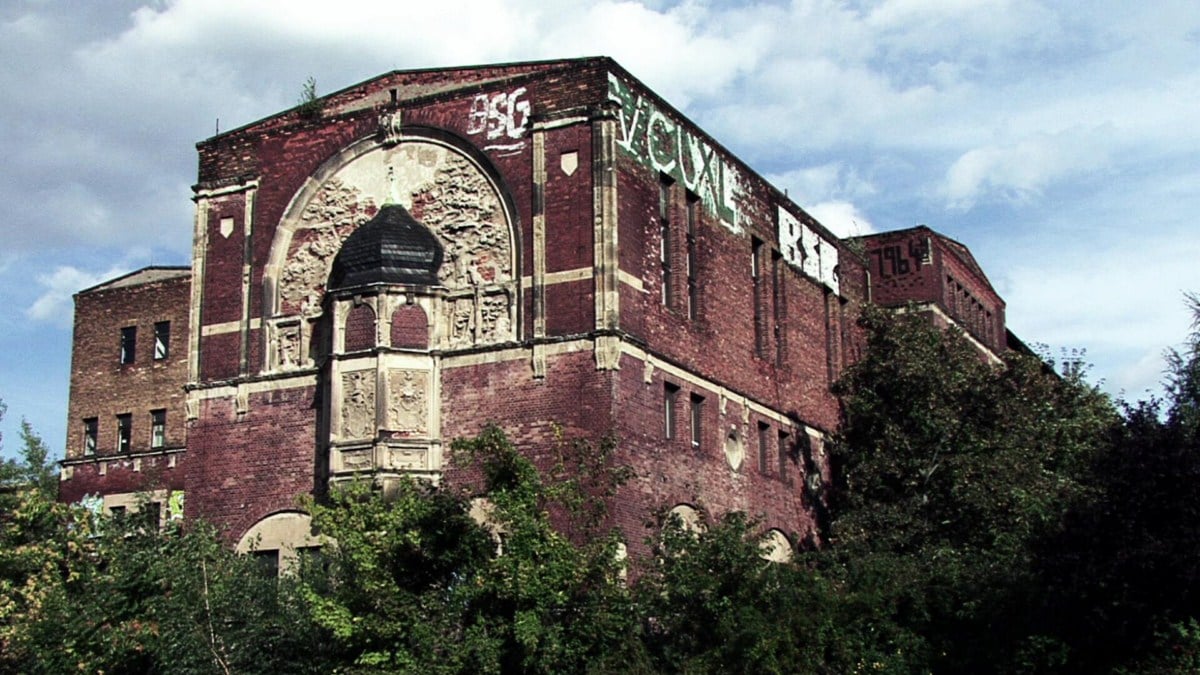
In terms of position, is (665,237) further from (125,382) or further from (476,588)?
(125,382)

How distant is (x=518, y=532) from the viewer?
2316cm

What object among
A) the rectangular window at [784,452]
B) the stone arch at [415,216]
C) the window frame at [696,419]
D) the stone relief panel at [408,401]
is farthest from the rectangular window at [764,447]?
the stone relief panel at [408,401]

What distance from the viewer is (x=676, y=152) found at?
1329 inches

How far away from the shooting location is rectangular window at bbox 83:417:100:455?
47.2m

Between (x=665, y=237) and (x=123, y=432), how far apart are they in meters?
21.2

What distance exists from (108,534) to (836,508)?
60.6 feet

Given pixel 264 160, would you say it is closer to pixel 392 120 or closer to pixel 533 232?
pixel 392 120

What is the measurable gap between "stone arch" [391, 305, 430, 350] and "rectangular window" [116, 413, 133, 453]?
61.6 ft

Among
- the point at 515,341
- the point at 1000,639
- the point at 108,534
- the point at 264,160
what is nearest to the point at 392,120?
the point at 264,160

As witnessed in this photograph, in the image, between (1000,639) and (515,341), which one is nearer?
(1000,639)

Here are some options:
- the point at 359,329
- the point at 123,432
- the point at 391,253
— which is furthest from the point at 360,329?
the point at 123,432

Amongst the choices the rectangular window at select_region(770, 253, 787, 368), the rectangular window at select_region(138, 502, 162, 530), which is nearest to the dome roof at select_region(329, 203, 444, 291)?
the rectangular window at select_region(138, 502, 162, 530)

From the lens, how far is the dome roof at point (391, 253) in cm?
3119

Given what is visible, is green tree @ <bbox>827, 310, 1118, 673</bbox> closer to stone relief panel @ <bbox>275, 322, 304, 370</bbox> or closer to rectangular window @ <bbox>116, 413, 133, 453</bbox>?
stone relief panel @ <bbox>275, 322, 304, 370</bbox>
